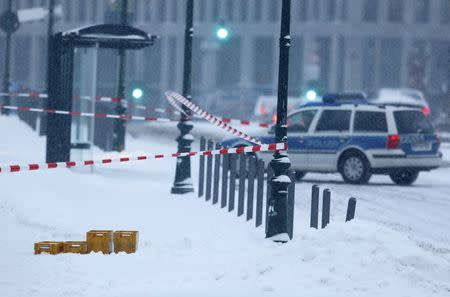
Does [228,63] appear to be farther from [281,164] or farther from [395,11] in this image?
[281,164]

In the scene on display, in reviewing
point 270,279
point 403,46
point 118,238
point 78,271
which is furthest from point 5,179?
point 403,46

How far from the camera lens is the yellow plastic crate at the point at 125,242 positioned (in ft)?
41.5

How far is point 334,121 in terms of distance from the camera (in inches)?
918

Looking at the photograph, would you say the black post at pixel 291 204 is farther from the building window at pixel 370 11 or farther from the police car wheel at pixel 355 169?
the building window at pixel 370 11

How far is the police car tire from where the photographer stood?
23641 millimetres

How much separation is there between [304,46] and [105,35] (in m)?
59.6

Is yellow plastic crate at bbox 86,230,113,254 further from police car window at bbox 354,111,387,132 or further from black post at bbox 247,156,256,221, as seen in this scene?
police car window at bbox 354,111,387,132

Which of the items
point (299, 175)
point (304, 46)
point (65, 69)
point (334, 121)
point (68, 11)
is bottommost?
point (299, 175)

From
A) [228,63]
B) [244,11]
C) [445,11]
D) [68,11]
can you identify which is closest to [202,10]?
[244,11]

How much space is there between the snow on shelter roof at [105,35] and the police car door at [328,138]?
11.8 ft

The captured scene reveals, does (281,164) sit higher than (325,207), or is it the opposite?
(281,164)

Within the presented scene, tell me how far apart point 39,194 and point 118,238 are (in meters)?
4.22

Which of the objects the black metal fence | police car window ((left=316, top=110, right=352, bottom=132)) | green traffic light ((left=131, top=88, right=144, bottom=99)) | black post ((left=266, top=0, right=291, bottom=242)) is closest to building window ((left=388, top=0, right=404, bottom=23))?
green traffic light ((left=131, top=88, right=144, bottom=99))

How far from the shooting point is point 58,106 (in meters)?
22.0
